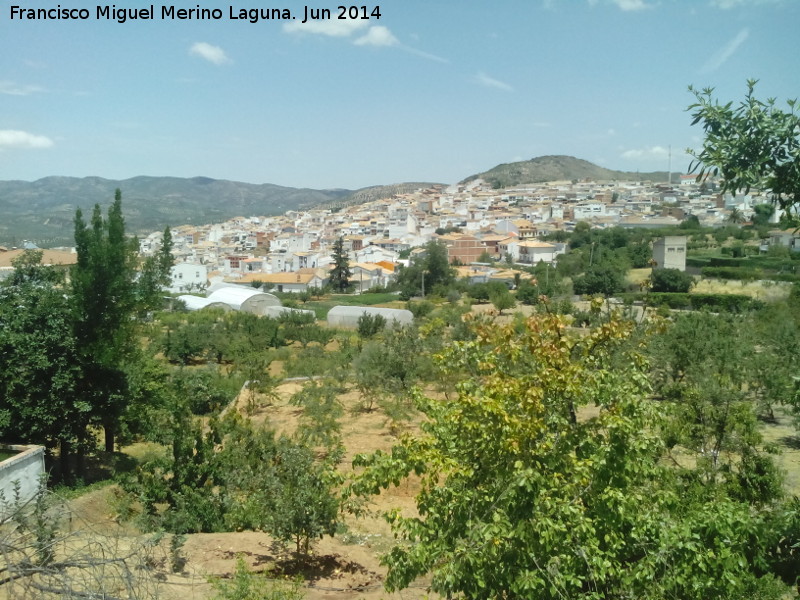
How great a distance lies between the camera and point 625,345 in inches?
578

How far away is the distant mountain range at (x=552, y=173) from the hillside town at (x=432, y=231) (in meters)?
11.0

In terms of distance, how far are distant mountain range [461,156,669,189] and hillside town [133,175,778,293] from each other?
1096 centimetres

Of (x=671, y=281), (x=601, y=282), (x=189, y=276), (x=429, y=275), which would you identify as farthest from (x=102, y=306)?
(x=189, y=276)

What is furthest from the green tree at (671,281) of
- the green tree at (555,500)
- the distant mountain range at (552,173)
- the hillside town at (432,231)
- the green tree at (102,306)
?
the distant mountain range at (552,173)

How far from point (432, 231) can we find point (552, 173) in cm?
8737

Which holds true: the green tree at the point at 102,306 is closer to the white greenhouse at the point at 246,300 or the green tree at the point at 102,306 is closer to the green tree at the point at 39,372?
the green tree at the point at 39,372

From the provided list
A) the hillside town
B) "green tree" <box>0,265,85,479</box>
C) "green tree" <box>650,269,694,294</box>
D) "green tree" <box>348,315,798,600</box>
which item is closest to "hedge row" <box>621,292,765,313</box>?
"green tree" <box>650,269,694,294</box>

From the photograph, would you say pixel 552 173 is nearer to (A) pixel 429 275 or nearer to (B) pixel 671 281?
(A) pixel 429 275

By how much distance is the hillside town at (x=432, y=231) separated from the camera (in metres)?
62.5

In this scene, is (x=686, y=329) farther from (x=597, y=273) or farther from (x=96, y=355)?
(x=597, y=273)

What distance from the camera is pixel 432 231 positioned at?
95.5 metres

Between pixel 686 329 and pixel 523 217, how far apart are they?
283ft

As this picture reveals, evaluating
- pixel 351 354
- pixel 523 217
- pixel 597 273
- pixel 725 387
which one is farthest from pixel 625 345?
pixel 523 217

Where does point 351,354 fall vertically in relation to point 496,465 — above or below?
below
